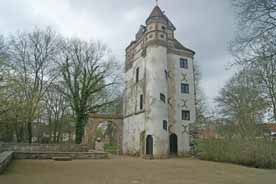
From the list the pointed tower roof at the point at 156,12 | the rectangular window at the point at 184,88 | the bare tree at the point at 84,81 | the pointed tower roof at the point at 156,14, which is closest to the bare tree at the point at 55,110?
the bare tree at the point at 84,81

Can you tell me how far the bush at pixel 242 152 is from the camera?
13.9 metres

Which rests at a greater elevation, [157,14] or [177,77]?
[157,14]

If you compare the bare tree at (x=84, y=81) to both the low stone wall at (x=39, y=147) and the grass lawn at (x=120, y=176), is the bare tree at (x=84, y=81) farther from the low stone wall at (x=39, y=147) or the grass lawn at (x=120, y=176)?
the grass lawn at (x=120, y=176)

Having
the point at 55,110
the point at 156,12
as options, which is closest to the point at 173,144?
the point at 156,12

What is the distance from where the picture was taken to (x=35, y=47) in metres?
23.8

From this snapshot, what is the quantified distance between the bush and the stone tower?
4.07 metres

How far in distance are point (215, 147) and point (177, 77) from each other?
889 cm

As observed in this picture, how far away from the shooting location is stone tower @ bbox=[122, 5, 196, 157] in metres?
21.6

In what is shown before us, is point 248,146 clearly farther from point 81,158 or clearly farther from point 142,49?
point 142,49

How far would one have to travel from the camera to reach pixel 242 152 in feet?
50.3

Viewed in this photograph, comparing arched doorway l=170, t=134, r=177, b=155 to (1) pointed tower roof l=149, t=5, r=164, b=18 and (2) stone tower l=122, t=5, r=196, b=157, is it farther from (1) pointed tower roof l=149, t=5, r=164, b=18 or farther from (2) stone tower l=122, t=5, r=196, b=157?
(1) pointed tower roof l=149, t=5, r=164, b=18

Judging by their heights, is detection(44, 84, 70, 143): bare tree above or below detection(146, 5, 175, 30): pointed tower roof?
below

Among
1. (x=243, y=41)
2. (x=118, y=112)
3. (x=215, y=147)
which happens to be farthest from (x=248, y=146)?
(x=118, y=112)

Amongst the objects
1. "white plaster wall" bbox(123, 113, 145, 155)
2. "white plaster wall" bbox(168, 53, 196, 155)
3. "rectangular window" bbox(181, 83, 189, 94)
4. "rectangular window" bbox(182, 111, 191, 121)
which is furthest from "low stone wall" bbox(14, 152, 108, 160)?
"rectangular window" bbox(181, 83, 189, 94)
